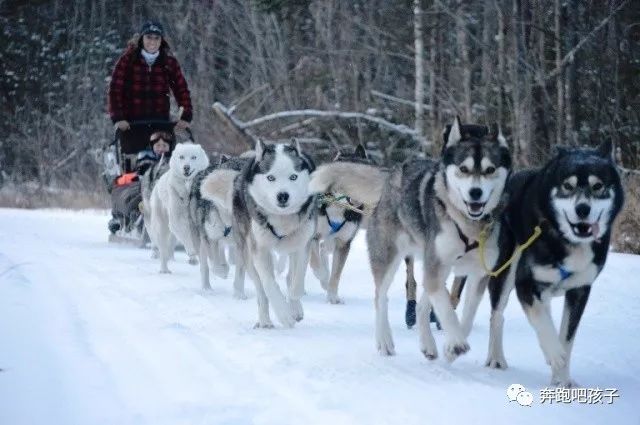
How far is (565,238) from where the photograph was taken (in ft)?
11.2

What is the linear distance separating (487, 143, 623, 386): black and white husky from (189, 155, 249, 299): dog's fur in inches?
103

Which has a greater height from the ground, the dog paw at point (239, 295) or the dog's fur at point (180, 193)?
the dog's fur at point (180, 193)

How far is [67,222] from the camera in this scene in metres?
11.9

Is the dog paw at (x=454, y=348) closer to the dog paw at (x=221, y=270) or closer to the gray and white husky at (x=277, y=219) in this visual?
the gray and white husky at (x=277, y=219)

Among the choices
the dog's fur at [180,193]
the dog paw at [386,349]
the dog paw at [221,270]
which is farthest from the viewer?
→ the dog's fur at [180,193]

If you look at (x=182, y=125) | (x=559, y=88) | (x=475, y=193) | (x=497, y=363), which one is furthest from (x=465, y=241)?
(x=559, y=88)

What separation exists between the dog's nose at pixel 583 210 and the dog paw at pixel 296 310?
6.55 feet

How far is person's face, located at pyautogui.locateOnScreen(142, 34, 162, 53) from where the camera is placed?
25.5ft

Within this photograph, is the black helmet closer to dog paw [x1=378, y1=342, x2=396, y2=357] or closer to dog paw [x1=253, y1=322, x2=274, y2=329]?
dog paw [x1=253, y1=322, x2=274, y2=329]

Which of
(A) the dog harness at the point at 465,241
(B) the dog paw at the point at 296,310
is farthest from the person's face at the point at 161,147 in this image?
(A) the dog harness at the point at 465,241

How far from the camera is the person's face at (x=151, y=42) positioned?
306 inches

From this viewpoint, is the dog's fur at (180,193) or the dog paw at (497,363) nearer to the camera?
the dog paw at (497,363)

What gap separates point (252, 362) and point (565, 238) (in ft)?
4.59

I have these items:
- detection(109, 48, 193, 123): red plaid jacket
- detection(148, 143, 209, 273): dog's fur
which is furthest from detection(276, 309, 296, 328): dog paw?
detection(109, 48, 193, 123): red plaid jacket
